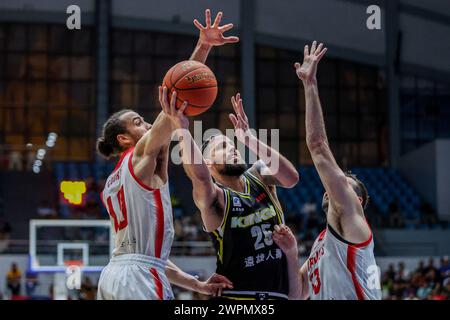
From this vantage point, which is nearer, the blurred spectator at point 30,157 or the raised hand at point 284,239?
the raised hand at point 284,239

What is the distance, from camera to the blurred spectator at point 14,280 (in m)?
16.2

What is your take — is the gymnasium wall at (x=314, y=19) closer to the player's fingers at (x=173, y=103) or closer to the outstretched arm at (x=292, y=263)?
the outstretched arm at (x=292, y=263)

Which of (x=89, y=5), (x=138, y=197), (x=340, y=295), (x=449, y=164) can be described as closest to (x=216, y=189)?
(x=138, y=197)

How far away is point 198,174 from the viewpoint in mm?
5059

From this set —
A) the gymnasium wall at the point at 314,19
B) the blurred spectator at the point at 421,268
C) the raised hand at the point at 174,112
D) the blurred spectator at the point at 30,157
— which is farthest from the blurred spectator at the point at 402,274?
the raised hand at the point at 174,112

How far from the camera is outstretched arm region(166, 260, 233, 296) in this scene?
17.6ft

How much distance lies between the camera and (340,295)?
191 inches

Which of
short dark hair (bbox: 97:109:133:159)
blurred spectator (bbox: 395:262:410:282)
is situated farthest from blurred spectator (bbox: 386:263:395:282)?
short dark hair (bbox: 97:109:133:159)

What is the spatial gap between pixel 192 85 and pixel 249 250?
1.27 metres

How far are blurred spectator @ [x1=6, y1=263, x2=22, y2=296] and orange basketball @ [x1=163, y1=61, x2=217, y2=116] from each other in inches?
484

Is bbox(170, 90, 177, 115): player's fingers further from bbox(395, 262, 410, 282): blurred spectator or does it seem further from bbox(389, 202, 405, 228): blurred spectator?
bbox(389, 202, 405, 228): blurred spectator

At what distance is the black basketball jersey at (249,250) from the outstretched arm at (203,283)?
8 centimetres

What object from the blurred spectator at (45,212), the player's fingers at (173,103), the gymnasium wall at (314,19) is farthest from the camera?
the gymnasium wall at (314,19)
